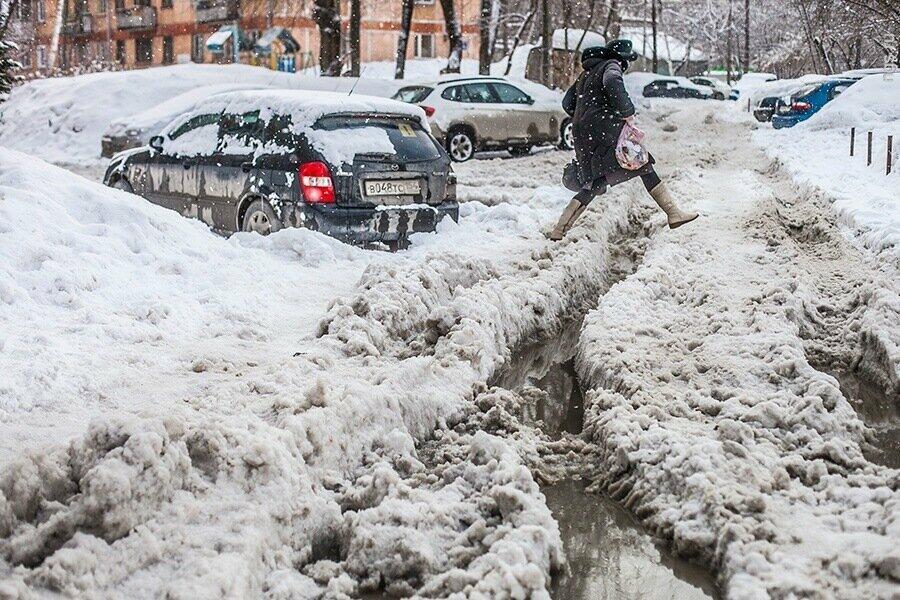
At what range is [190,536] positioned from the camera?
3371 millimetres

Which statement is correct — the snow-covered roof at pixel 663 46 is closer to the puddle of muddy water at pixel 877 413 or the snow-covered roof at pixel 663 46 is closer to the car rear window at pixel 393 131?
the car rear window at pixel 393 131

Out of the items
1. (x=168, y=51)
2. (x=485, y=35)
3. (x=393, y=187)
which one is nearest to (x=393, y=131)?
(x=393, y=187)

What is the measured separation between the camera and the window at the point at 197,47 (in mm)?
56969

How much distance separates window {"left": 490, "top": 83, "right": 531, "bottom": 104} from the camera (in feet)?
67.6

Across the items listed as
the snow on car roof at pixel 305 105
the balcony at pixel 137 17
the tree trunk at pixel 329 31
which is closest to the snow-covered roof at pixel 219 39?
the balcony at pixel 137 17

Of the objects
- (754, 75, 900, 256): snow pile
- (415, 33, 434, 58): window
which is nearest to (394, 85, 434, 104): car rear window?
(754, 75, 900, 256): snow pile

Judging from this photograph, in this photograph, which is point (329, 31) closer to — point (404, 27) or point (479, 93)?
point (404, 27)

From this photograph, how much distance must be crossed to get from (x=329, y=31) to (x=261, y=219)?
2278 cm

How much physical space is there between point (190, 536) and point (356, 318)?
2.83 m

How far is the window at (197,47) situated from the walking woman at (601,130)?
51.1 m

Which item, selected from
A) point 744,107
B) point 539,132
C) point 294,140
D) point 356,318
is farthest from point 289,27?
point 356,318

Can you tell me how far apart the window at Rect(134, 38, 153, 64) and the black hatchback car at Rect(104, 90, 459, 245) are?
53.5 metres

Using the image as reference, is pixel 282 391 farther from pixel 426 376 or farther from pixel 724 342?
pixel 724 342

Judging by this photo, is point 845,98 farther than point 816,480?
Yes
